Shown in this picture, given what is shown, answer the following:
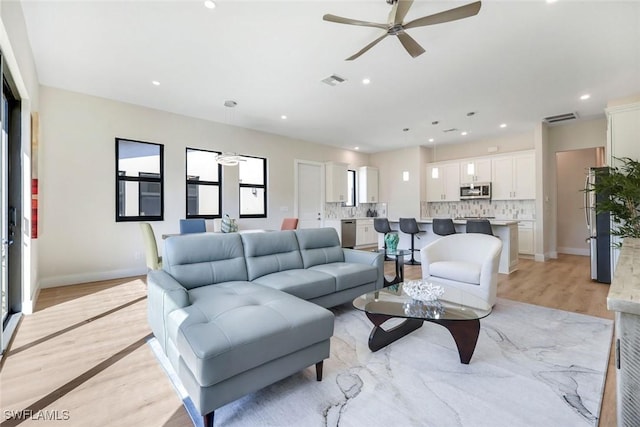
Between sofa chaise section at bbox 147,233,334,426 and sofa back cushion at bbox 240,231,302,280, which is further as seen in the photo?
sofa back cushion at bbox 240,231,302,280

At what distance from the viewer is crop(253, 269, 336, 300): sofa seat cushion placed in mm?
2652

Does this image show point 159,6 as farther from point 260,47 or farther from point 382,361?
point 382,361

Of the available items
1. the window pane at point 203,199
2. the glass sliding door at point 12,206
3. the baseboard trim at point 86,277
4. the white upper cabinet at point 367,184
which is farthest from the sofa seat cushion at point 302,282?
the white upper cabinet at point 367,184

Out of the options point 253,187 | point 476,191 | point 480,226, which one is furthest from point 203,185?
point 476,191

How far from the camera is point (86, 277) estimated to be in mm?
4465

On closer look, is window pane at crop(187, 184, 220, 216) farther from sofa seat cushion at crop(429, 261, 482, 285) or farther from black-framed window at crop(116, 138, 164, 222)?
sofa seat cushion at crop(429, 261, 482, 285)

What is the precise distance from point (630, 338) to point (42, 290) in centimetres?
568

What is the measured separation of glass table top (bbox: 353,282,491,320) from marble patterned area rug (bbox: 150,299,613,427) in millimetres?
369

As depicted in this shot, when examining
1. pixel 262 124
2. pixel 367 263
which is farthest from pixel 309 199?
pixel 367 263

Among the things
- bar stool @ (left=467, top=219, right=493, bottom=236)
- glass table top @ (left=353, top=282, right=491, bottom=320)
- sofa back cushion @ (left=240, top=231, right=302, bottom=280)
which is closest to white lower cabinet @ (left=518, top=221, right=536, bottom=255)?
bar stool @ (left=467, top=219, right=493, bottom=236)

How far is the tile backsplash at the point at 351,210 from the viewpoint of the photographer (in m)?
8.05

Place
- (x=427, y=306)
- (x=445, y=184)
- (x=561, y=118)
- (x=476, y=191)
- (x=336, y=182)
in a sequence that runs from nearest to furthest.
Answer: (x=427, y=306)
(x=561, y=118)
(x=476, y=191)
(x=445, y=184)
(x=336, y=182)

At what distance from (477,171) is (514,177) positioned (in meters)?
0.82

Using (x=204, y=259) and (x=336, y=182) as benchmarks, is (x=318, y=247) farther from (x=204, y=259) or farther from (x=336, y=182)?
(x=336, y=182)
